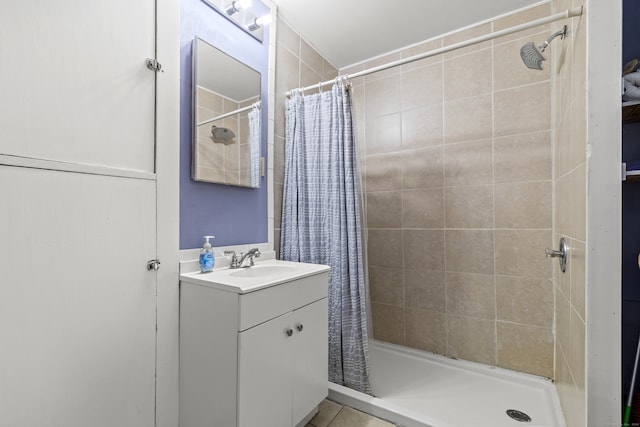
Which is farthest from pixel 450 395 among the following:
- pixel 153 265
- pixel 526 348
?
pixel 153 265

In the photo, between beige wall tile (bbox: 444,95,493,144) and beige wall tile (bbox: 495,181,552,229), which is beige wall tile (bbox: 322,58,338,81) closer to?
beige wall tile (bbox: 444,95,493,144)

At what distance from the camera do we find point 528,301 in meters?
1.82

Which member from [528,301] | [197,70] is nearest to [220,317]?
[197,70]

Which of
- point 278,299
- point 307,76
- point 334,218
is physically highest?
point 307,76

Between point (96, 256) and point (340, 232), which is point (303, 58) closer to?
point (340, 232)

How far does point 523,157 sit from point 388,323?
5.22ft

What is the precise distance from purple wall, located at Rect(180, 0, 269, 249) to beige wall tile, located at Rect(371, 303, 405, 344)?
1.24m

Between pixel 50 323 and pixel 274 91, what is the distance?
1.62 m

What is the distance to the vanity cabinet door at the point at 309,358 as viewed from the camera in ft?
4.27

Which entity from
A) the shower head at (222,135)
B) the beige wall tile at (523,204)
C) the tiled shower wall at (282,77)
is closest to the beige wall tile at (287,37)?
the tiled shower wall at (282,77)

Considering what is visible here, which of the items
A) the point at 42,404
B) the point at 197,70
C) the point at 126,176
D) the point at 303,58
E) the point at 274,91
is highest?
the point at 303,58

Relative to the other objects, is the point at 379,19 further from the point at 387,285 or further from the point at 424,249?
the point at 387,285

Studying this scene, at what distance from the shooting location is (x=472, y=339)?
201 cm

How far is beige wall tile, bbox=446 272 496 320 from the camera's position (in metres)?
1.95
